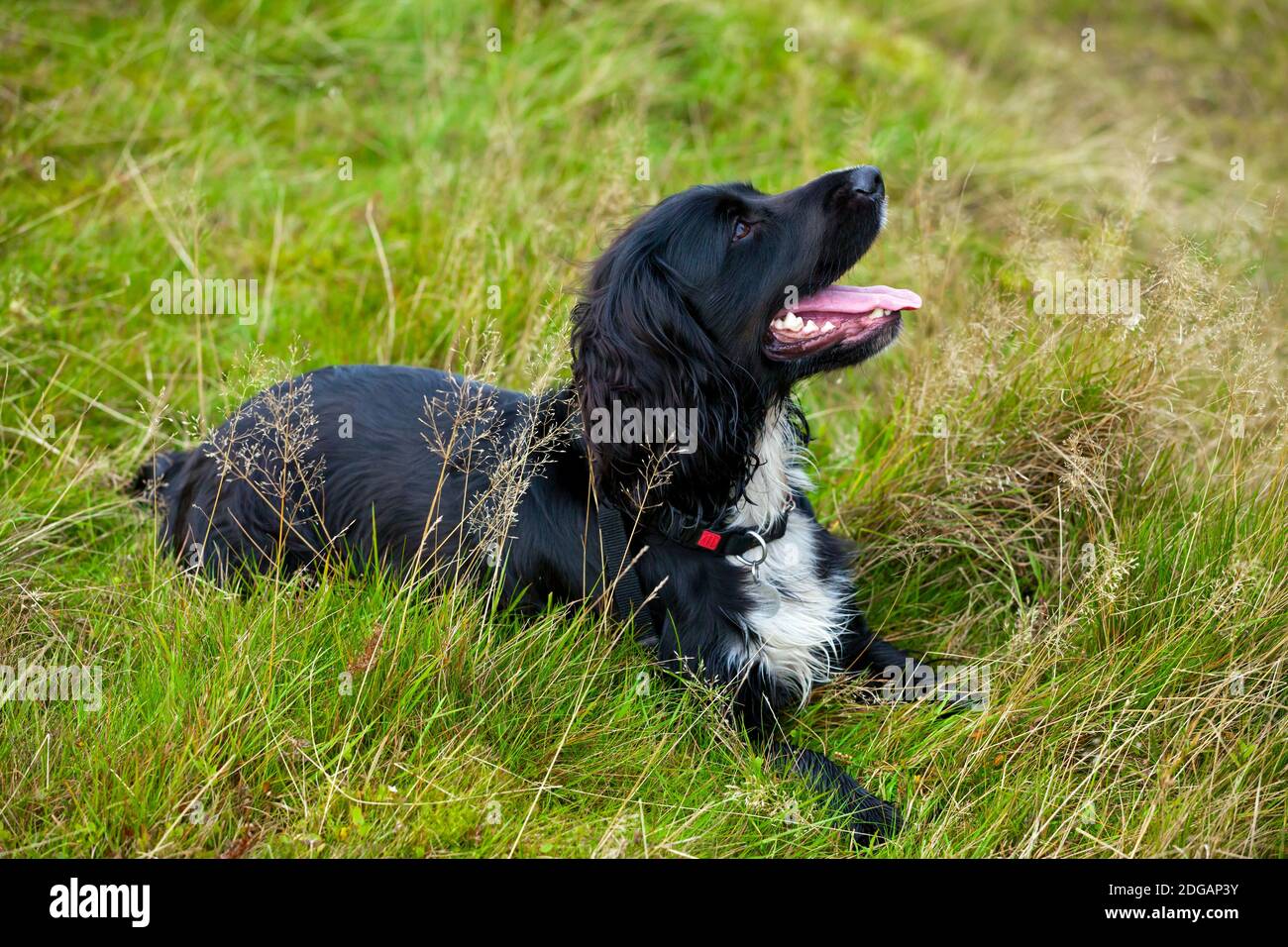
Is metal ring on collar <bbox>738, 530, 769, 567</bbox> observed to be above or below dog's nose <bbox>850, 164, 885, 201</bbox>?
below

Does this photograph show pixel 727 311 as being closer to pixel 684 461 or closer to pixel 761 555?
pixel 684 461

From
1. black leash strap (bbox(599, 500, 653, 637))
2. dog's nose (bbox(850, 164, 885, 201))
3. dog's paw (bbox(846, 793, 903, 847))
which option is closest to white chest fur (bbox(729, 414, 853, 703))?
black leash strap (bbox(599, 500, 653, 637))

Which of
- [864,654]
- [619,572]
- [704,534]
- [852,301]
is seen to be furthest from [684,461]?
[864,654]

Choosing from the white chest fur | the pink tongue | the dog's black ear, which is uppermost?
the pink tongue

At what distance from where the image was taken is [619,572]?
3.11 metres

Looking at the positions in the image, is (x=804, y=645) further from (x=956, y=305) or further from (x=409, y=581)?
(x=956, y=305)

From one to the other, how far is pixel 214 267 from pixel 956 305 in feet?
9.87

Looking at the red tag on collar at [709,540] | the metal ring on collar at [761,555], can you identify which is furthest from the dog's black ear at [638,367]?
the metal ring on collar at [761,555]

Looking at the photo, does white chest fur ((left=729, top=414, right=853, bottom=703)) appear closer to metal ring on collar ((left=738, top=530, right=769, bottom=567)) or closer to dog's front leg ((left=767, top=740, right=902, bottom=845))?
metal ring on collar ((left=738, top=530, right=769, bottom=567))

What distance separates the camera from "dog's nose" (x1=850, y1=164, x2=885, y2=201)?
10.6ft

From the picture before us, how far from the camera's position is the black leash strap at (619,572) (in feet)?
10.3

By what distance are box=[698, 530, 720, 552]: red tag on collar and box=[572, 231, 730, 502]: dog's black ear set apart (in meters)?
0.18

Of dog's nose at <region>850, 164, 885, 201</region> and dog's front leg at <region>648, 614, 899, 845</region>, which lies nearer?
dog's front leg at <region>648, 614, 899, 845</region>

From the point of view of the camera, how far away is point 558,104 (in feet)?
19.4
